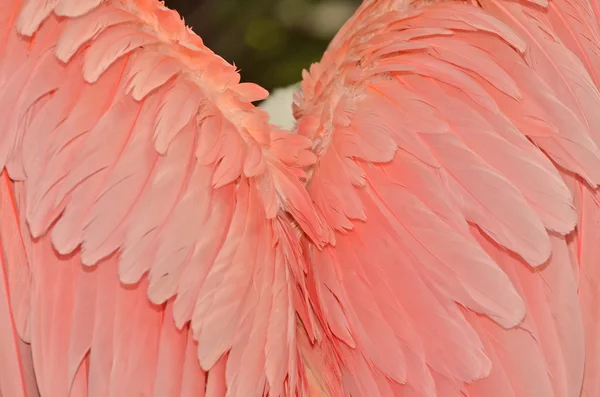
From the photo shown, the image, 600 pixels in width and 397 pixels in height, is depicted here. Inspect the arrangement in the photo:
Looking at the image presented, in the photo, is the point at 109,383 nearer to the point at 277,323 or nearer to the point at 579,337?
the point at 277,323

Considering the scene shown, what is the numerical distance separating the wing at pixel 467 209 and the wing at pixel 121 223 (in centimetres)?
7

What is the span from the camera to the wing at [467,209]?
503 millimetres

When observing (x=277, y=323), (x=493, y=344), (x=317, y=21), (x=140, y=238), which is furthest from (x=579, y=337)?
(x=317, y=21)

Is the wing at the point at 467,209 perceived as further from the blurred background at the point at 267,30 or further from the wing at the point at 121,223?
the blurred background at the point at 267,30

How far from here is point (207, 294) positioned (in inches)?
19.1

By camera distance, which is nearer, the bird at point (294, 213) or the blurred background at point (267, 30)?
the bird at point (294, 213)

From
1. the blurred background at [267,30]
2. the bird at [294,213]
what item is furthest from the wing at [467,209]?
the blurred background at [267,30]

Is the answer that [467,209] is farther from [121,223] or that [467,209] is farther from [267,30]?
[267,30]

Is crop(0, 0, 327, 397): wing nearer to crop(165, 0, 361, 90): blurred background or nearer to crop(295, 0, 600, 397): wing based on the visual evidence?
crop(295, 0, 600, 397): wing

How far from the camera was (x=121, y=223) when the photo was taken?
48 cm

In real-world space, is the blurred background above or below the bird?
above

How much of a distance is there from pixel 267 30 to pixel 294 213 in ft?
1.59

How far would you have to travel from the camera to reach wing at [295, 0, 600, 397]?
503mm

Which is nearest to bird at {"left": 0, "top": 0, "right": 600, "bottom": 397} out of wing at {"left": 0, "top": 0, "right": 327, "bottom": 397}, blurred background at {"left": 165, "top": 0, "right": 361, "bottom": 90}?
wing at {"left": 0, "top": 0, "right": 327, "bottom": 397}
